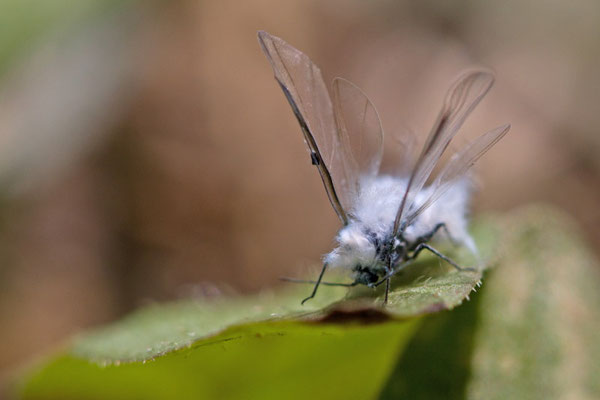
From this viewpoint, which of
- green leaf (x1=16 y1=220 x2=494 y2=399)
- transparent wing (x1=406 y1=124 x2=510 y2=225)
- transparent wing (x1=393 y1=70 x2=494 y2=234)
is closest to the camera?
green leaf (x1=16 y1=220 x2=494 y2=399)

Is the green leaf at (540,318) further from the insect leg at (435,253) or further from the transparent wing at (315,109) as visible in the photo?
the transparent wing at (315,109)

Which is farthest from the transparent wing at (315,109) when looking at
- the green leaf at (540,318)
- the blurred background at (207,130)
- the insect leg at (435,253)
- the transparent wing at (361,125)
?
the blurred background at (207,130)

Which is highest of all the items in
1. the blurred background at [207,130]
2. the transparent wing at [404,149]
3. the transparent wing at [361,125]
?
the transparent wing at [361,125]

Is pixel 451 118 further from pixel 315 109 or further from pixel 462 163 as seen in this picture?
pixel 315 109

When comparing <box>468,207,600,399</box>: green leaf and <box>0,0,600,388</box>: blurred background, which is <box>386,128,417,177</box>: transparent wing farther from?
<box>0,0,600,388</box>: blurred background

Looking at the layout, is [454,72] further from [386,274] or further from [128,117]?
[386,274]

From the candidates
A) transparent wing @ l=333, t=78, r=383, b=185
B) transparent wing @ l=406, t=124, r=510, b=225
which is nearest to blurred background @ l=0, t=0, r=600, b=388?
transparent wing @ l=333, t=78, r=383, b=185
